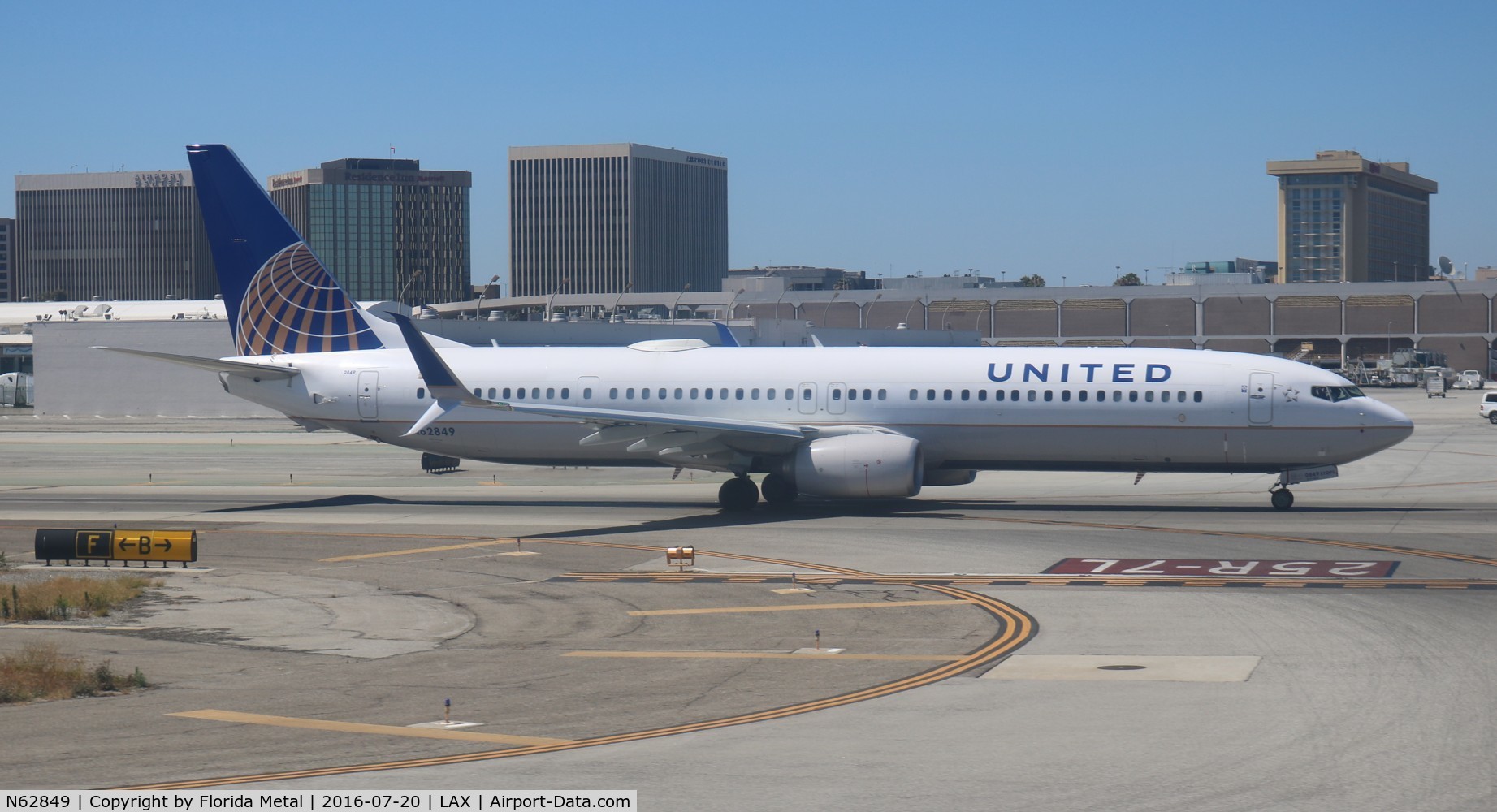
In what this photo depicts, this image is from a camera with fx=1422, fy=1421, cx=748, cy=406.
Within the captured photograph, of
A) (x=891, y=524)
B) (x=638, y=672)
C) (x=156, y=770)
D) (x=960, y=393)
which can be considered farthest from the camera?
(x=960, y=393)

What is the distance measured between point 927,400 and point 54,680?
78.6 feet

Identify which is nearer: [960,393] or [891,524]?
[891,524]

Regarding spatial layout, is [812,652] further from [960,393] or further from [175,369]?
[175,369]

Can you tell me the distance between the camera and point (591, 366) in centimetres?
3991

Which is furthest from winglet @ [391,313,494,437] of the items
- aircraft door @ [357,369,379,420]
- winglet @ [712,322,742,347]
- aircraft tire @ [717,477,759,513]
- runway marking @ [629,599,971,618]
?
winglet @ [712,322,742,347]

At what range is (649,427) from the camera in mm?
35375

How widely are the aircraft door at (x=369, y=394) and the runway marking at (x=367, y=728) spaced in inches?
980

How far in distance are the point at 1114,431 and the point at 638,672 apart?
20.9 metres

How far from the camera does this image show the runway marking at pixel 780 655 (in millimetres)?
18766

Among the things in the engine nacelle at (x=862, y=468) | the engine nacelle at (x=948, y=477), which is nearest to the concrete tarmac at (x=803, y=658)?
the engine nacelle at (x=948, y=477)

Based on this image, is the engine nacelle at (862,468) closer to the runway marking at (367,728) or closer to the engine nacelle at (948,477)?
the engine nacelle at (948,477)

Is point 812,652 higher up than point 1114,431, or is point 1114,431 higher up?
A: point 1114,431

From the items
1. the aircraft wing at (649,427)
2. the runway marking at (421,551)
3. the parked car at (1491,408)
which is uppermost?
the aircraft wing at (649,427)

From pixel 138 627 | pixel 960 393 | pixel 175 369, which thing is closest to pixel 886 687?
pixel 138 627
